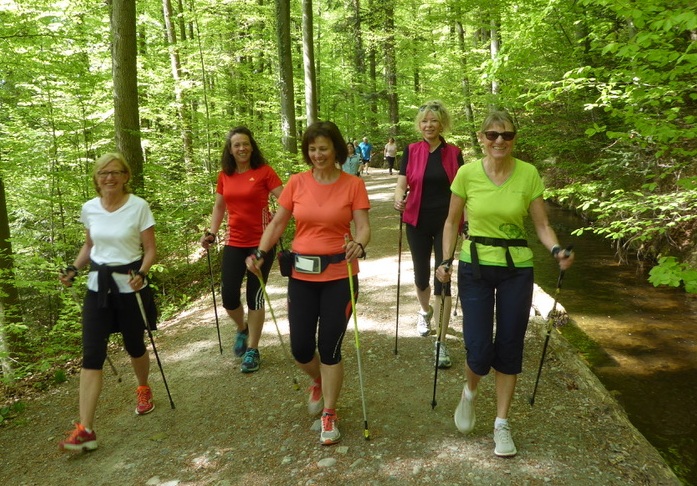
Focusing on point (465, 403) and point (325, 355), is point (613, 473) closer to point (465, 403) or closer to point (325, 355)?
point (465, 403)

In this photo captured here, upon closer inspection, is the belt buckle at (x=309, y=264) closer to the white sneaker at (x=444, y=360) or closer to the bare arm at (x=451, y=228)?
the bare arm at (x=451, y=228)

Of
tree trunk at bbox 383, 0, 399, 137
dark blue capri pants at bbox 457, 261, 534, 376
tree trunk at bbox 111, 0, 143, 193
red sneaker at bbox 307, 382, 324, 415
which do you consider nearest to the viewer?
dark blue capri pants at bbox 457, 261, 534, 376

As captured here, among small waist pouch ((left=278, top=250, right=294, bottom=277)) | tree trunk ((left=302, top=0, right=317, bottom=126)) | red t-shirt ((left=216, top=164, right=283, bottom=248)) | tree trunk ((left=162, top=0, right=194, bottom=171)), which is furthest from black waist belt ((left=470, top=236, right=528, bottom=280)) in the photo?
tree trunk ((left=302, top=0, right=317, bottom=126))

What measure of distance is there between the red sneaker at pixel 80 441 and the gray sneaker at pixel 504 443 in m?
3.01

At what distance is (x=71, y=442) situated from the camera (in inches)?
139

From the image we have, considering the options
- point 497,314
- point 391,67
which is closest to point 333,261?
point 497,314

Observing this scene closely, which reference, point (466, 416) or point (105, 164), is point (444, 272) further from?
point (105, 164)

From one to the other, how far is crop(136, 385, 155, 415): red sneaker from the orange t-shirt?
202 cm

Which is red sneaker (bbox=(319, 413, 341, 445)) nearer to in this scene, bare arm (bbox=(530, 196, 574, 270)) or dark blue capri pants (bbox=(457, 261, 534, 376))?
dark blue capri pants (bbox=(457, 261, 534, 376))

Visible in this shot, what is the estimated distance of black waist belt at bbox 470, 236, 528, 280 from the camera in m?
3.09

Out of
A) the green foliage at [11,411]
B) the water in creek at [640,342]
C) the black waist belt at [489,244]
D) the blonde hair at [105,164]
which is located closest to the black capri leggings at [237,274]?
the blonde hair at [105,164]

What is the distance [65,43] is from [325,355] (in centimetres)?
796

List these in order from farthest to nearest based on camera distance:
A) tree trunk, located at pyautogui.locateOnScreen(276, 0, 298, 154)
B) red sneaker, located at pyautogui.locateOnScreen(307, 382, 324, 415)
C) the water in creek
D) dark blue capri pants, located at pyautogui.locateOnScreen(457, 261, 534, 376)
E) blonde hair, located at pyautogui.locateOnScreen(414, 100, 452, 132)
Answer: tree trunk, located at pyautogui.locateOnScreen(276, 0, 298, 154)
the water in creek
blonde hair, located at pyautogui.locateOnScreen(414, 100, 452, 132)
red sneaker, located at pyautogui.locateOnScreen(307, 382, 324, 415)
dark blue capri pants, located at pyautogui.locateOnScreen(457, 261, 534, 376)

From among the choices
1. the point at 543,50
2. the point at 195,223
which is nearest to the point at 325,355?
the point at 195,223
